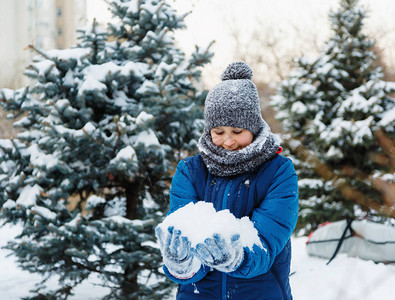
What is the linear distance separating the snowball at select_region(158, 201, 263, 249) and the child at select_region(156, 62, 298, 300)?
30 mm

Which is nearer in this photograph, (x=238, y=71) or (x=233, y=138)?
(x=233, y=138)

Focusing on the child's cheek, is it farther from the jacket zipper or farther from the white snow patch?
the white snow patch

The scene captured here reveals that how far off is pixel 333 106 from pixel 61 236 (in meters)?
6.15

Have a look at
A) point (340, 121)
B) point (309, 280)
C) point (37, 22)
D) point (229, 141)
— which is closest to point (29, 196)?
point (229, 141)

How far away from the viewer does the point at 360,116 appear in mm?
7461

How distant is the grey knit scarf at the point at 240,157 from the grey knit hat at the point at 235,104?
4.1 inches

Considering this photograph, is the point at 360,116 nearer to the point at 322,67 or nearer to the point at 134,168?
the point at 322,67

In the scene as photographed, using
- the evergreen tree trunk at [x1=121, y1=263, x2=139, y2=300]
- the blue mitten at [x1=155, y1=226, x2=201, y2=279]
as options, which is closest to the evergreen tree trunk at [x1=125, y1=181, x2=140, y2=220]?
the evergreen tree trunk at [x1=121, y1=263, x2=139, y2=300]

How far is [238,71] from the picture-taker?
1.91m

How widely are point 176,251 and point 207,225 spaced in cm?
16

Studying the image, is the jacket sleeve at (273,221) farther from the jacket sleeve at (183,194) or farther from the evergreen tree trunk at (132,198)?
the evergreen tree trunk at (132,198)

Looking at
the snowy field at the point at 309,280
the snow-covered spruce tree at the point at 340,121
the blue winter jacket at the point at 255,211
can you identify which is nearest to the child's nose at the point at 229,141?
the blue winter jacket at the point at 255,211

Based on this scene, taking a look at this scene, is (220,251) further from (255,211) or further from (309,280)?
(309,280)

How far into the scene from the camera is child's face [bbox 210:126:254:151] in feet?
5.82
